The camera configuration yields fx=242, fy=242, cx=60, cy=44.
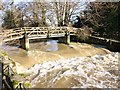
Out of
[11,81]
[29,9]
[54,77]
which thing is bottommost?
[54,77]

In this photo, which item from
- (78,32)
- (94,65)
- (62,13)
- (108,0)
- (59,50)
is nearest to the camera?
(94,65)

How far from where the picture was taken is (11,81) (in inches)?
281

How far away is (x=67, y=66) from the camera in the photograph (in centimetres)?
1393

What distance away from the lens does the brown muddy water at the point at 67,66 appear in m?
11.3

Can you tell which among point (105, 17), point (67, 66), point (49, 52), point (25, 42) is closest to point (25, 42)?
point (25, 42)

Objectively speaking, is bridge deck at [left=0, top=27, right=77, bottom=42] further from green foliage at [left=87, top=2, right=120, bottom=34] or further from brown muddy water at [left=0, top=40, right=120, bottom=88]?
green foliage at [left=87, top=2, right=120, bottom=34]

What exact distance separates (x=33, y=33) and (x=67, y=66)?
24.1 feet

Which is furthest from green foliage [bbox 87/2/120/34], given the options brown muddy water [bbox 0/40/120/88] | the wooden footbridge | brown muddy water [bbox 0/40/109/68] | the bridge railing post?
the bridge railing post

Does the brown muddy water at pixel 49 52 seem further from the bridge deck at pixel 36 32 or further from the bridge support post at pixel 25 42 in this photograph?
the bridge deck at pixel 36 32

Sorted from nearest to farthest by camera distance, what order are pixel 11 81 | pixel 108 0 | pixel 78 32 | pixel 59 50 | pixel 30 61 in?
1. pixel 11 81
2. pixel 30 61
3. pixel 59 50
4. pixel 78 32
5. pixel 108 0

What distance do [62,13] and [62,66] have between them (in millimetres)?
12535

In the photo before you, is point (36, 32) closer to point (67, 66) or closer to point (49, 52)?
point (49, 52)

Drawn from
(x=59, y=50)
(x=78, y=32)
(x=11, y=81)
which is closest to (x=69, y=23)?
(x=78, y=32)

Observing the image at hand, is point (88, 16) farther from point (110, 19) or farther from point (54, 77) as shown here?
point (54, 77)
